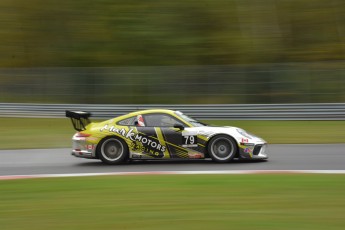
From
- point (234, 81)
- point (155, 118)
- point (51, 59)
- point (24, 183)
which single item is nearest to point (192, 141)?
point (155, 118)

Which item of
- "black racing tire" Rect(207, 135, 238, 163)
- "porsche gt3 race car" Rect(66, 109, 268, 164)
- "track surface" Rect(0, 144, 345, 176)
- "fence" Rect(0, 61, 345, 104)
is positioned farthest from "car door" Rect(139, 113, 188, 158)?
"fence" Rect(0, 61, 345, 104)

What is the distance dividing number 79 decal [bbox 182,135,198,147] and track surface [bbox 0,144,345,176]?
0.40 m

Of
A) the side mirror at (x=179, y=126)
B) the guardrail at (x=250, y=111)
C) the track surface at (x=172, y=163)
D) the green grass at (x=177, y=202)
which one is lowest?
the green grass at (x=177, y=202)

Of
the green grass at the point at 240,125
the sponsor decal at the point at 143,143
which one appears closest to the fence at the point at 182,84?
the green grass at the point at 240,125

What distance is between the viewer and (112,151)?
1316 centimetres

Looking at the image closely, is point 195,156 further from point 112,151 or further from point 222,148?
point 112,151

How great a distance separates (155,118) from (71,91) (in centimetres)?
1377

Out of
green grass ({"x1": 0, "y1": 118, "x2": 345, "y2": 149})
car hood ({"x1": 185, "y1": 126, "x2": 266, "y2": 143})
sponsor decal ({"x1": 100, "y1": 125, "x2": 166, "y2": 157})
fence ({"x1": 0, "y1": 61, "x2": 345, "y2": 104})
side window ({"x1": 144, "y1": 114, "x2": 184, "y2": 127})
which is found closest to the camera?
car hood ({"x1": 185, "y1": 126, "x2": 266, "y2": 143})

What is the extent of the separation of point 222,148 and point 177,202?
16.2 ft

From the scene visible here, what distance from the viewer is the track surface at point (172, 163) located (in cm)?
1212

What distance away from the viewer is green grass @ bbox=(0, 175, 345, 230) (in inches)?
264

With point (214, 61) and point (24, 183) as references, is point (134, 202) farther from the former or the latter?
point (214, 61)

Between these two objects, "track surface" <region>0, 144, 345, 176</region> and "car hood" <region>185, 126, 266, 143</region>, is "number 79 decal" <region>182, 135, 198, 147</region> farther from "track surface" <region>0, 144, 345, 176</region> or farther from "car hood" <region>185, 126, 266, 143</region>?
"track surface" <region>0, 144, 345, 176</region>

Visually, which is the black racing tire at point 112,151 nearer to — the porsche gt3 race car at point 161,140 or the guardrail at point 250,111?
the porsche gt3 race car at point 161,140
